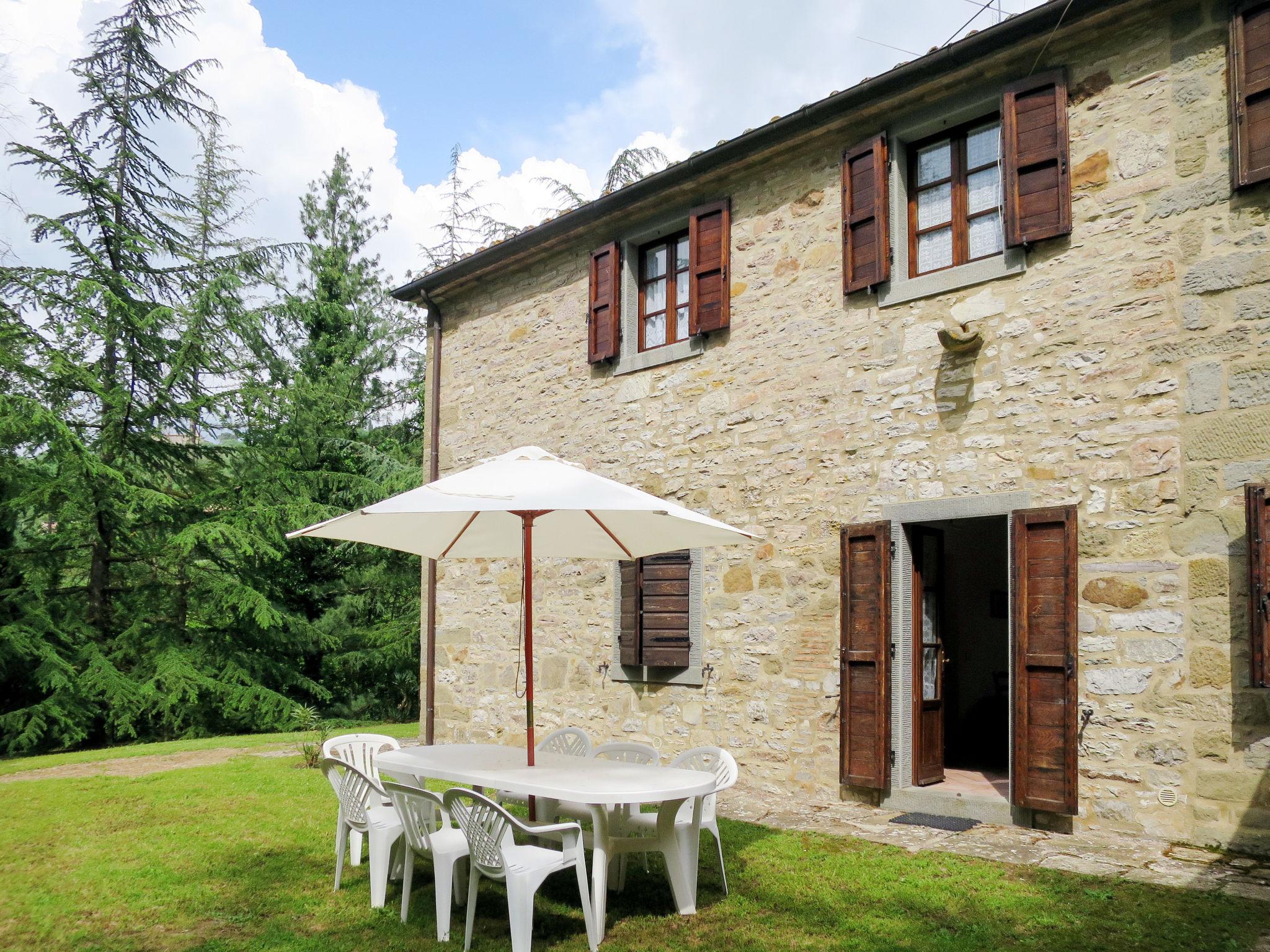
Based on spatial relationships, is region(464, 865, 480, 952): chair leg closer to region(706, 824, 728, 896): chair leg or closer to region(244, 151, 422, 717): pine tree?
region(706, 824, 728, 896): chair leg

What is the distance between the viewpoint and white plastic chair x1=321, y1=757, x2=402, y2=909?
4.43m

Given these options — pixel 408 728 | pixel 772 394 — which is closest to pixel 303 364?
pixel 408 728

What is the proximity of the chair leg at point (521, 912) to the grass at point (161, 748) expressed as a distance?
730cm

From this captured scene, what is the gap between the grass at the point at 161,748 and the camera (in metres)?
9.67

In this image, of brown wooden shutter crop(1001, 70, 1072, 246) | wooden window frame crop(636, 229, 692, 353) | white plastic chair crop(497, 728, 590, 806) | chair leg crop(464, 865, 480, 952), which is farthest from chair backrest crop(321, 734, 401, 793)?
brown wooden shutter crop(1001, 70, 1072, 246)

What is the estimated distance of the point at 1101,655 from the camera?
5.64m

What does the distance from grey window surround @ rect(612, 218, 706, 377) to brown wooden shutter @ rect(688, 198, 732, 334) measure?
30cm

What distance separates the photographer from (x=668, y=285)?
8.65m

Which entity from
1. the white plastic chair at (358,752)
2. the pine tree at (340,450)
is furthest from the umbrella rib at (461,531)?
the pine tree at (340,450)

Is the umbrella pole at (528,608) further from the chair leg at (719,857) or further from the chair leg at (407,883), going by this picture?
the chair leg at (719,857)

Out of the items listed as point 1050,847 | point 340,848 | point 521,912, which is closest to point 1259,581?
point 1050,847

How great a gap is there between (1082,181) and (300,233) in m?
16.1

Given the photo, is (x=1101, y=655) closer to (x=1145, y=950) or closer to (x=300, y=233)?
(x=1145, y=950)

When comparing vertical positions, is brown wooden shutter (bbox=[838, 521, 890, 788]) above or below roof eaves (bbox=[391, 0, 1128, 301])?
below
